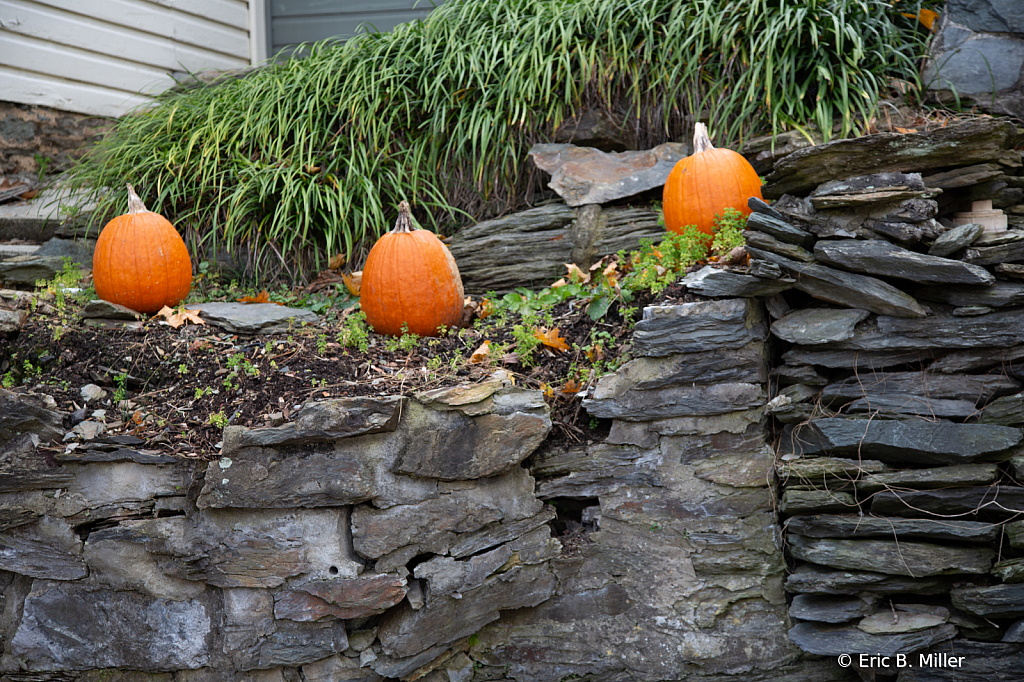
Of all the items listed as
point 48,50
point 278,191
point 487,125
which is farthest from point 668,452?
point 48,50

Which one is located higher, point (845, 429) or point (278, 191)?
point (278, 191)

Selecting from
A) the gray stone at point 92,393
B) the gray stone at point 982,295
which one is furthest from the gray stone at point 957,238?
the gray stone at point 92,393

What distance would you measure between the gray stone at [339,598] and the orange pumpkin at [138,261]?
5.11 feet

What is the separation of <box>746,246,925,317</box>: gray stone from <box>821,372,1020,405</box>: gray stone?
0.24 metres

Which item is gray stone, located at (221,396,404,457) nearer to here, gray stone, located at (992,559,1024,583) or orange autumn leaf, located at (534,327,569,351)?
orange autumn leaf, located at (534,327,569,351)

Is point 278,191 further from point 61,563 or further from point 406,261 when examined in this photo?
point 61,563

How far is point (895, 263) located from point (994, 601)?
1194 millimetres

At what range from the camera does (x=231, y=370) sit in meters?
2.76

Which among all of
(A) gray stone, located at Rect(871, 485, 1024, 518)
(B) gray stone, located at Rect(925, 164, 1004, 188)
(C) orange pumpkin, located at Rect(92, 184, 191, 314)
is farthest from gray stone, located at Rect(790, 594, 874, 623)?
(C) orange pumpkin, located at Rect(92, 184, 191, 314)

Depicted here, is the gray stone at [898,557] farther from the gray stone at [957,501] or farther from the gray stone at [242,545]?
the gray stone at [242,545]

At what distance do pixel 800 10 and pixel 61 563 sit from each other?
3.95m

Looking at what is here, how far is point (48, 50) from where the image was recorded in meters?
4.71

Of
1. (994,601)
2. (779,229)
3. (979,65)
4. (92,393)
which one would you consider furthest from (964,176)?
(92,393)

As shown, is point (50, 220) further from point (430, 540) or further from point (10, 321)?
point (430, 540)
